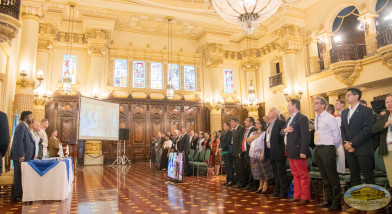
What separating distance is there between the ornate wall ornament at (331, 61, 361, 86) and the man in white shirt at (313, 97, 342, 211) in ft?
25.8

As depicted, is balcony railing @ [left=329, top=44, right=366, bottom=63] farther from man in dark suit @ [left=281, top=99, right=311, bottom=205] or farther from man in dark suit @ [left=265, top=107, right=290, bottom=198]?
man in dark suit @ [left=281, top=99, right=311, bottom=205]

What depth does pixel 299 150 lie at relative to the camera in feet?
14.4

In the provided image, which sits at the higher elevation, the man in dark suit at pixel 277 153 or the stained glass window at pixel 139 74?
the stained glass window at pixel 139 74

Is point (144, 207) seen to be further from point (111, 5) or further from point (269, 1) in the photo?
point (111, 5)

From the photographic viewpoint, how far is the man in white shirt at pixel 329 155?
3.88 meters

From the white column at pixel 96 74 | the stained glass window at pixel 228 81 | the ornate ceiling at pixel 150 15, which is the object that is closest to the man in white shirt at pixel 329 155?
the ornate ceiling at pixel 150 15

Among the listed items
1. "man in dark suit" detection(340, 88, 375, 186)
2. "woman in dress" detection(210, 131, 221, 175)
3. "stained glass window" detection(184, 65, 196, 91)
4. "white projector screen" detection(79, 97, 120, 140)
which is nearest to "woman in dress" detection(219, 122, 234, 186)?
"woman in dress" detection(210, 131, 221, 175)

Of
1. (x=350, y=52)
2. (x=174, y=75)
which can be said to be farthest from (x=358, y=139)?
(x=174, y=75)

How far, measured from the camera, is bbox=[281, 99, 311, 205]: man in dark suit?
4.27 m

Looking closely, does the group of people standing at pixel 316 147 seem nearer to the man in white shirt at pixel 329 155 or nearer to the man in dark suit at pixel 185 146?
the man in white shirt at pixel 329 155

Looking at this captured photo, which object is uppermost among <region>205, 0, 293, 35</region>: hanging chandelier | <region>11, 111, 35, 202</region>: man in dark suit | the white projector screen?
<region>205, 0, 293, 35</region>: hanging chandelier

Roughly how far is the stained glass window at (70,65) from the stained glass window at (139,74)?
3.05 m

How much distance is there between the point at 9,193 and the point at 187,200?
3921mm

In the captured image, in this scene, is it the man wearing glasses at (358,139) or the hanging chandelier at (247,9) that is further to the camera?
the hanging chandelier at (247,9)
